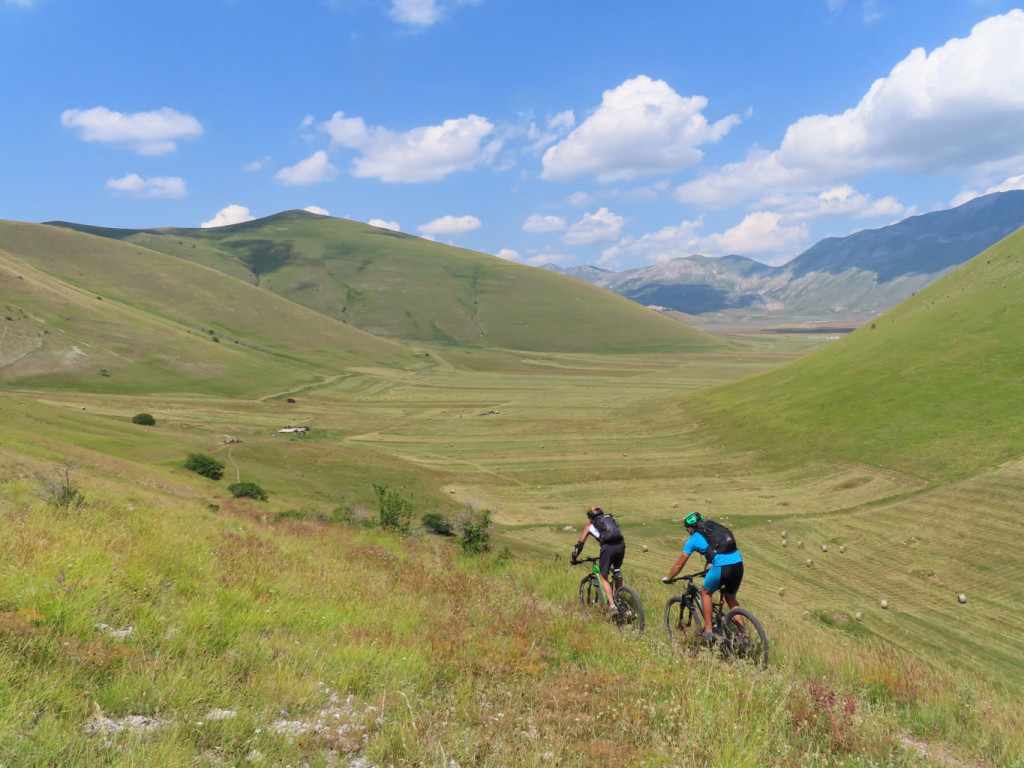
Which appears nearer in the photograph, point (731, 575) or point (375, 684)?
point (375, 684)

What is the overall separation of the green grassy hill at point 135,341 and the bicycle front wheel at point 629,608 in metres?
129

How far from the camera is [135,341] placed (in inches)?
5103

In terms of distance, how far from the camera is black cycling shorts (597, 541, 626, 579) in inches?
488

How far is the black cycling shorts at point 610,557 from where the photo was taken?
1240cm

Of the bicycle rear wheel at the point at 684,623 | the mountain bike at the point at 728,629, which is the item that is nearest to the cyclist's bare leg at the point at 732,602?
the mountain bike at the point at 728,629

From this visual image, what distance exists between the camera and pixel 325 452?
6003 centimetres

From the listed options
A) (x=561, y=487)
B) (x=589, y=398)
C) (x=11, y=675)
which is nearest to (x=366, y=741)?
(x=11, y=675)

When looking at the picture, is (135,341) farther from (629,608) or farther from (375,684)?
(375,684)

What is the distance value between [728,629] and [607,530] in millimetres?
3319

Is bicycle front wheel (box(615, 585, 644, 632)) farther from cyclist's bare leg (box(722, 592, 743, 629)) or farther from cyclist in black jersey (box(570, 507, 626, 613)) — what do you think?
cyclist's bare leg (box(722, 592, 743, 629))

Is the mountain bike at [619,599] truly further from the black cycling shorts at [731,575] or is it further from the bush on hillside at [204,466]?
the bush on hillside at [204,466]

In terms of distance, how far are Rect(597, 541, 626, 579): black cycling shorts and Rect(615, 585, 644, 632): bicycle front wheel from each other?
548 millimetres

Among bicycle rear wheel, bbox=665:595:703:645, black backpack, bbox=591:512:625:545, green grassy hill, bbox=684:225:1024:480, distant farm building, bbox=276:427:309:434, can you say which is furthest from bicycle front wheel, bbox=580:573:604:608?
distant farm building, bbox=276:427:309:434

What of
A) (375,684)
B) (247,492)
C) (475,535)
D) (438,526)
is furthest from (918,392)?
(375,684)
